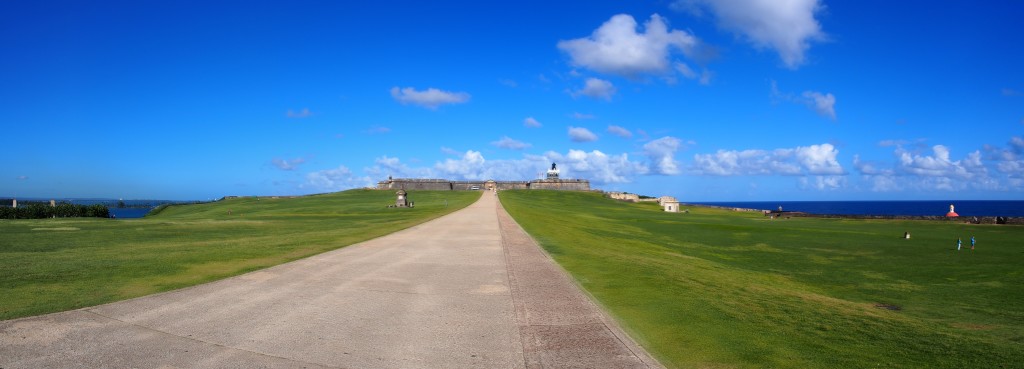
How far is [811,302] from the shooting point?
13578mm

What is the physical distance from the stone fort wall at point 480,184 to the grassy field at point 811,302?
3026 inches

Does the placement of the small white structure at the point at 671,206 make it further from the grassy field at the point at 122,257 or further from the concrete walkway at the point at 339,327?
the concrete walkway at the point at 339,327

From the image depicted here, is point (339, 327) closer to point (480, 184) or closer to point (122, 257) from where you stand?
point (122, 257)

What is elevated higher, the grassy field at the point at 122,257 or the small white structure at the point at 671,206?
the small white structure at the point at 671,206

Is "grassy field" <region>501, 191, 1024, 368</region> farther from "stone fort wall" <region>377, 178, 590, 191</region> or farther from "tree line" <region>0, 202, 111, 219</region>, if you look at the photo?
"stone fort wall" <region>377, 178, 590, 191</region>

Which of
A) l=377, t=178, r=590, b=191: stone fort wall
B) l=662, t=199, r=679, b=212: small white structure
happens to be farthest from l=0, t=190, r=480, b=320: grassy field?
l=377, t=178, r=590, b=191: stone fort wall

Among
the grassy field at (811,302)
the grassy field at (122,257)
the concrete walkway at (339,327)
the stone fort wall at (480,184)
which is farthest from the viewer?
the stone fort wall at (480,184)

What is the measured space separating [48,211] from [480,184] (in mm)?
76900

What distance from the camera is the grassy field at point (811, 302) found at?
8633 mm

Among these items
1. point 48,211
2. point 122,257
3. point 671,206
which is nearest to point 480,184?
point 671,206

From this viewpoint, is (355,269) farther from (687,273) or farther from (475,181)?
(475,181)

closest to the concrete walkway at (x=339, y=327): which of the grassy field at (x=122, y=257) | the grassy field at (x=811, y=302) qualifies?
the grassy field at (x=122, y=257)

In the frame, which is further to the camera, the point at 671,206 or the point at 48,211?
the point at 671,206

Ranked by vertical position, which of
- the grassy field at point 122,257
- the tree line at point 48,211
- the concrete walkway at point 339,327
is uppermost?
the tree line at point 48,211
